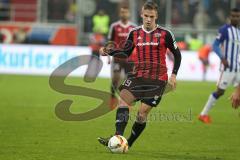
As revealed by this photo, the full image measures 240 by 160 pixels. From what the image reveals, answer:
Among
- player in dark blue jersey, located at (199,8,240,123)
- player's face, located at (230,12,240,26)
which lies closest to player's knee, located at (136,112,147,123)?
player in dark blue jersey, located at (199,8,240,123)

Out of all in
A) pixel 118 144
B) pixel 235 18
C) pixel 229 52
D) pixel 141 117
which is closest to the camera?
pixel 118 144

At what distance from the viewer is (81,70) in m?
29.1

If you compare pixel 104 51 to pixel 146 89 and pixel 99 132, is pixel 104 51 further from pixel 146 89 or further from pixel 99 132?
pixel 99 132

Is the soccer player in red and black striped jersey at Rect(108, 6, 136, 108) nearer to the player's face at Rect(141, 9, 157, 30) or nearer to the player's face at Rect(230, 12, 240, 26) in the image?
the player's face at Rect(230, 12, 240, 26)

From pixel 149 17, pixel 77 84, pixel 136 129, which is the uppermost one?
pixel 149 17

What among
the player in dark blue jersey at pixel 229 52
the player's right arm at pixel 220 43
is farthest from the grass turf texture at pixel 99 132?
the player's right arm at pixel 220 43

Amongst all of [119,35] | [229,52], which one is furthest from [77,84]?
[229,52]

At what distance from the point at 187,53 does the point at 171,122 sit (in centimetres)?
1351

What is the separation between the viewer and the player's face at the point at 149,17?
10070 mm

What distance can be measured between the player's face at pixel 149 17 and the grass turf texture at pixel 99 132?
1943 millimetres

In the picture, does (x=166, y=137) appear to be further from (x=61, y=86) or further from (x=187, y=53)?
(x=187, y=53)

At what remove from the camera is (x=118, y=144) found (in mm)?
9992

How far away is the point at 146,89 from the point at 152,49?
62 cm

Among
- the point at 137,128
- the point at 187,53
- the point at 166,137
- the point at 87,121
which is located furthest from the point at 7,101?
the point at 187,53
